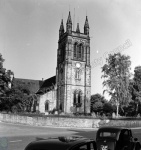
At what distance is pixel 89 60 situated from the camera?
199 feet

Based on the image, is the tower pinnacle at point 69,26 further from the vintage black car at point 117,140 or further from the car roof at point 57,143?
the car roof at point 57,143

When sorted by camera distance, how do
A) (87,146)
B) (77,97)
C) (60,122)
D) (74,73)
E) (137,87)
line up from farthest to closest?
(74,73) → (137,87) → (77,97) → (60,122) → (87,146)

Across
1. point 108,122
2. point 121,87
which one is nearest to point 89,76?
point 121,87

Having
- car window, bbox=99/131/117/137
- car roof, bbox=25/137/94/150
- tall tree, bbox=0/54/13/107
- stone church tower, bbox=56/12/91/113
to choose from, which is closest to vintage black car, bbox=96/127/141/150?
car window, bbox=99/131/117/137

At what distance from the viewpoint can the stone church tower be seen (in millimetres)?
56656

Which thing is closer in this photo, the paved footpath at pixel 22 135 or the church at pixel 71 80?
the paved footpath at pixel 22 135

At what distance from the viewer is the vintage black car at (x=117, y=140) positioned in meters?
9.59

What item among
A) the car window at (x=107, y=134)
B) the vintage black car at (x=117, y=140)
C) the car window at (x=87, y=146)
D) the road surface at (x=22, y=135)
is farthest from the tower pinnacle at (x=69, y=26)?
the car window at (x=87, y=146)

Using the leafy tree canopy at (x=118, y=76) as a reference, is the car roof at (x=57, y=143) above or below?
below

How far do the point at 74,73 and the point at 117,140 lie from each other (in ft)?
161

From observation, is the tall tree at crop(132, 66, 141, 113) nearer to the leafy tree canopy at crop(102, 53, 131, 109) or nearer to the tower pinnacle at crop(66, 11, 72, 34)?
the leafy tree canopy at crop(102, 53, 131, 109)

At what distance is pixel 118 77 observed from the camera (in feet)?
159

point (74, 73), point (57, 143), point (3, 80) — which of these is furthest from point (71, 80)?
point (57, 143)

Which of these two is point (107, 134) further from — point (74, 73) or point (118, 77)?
point (74, 73)
